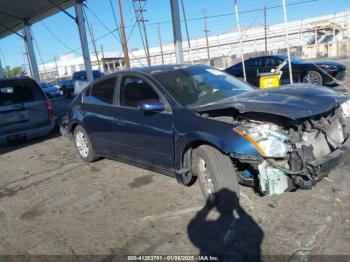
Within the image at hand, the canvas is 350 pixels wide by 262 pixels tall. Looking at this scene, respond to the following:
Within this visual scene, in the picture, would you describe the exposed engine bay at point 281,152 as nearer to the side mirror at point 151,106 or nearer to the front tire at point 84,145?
the side mirror at point 151,106

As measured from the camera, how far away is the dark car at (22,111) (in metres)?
7.65

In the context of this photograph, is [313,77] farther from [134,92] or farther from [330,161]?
[330,161]

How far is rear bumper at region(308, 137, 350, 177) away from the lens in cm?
338

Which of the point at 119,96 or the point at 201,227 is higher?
the point at 119,96

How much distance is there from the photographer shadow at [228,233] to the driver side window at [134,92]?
64.7 inches

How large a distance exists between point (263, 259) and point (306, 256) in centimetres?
36

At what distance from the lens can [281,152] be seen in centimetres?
335

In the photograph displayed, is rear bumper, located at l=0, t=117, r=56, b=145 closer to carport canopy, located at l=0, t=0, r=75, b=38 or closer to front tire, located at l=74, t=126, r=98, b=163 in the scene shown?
front tire, located at l=74, t=126, r=98, b=163

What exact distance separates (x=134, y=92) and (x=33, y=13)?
1710cm

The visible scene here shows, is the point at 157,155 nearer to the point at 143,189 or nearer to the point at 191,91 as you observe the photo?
the point at 143,189

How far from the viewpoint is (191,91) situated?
4.48 metres

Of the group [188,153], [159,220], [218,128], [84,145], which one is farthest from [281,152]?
[84,145]

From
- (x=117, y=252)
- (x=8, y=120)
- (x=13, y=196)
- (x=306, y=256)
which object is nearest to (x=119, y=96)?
(x=13, y=196)

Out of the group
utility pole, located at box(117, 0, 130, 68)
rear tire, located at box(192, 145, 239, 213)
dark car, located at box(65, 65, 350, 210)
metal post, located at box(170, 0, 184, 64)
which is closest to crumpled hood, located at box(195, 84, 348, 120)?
dark car, located at box(65, 65, 350, 210)
